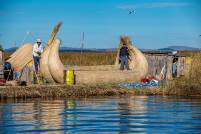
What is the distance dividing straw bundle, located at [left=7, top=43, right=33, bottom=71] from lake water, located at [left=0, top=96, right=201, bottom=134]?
236 inches

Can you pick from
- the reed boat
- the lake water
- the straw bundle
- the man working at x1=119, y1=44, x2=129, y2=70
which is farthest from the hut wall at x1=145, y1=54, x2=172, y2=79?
the lake water

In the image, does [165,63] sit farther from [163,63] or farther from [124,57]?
[124,57]

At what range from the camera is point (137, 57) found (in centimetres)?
3020

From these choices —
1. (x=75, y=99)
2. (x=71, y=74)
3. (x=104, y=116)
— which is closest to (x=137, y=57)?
(x=71, y=74)

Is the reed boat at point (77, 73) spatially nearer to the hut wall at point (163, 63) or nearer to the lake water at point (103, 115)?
the hut wall at point (163, 63)

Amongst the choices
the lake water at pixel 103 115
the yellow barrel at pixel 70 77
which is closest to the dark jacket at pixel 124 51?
the yellow barrel at pixel 70 77

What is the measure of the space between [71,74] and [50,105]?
6.08 metres

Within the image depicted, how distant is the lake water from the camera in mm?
14328

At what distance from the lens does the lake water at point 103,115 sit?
47.0 ft

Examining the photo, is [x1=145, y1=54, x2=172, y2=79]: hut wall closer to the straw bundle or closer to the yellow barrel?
the straw bundle

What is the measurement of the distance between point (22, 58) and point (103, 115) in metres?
12.7

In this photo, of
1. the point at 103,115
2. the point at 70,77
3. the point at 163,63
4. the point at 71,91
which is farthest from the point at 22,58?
the point at 103,115

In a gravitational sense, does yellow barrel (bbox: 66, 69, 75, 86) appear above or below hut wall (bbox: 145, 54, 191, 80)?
below

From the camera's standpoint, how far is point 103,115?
1728cm
